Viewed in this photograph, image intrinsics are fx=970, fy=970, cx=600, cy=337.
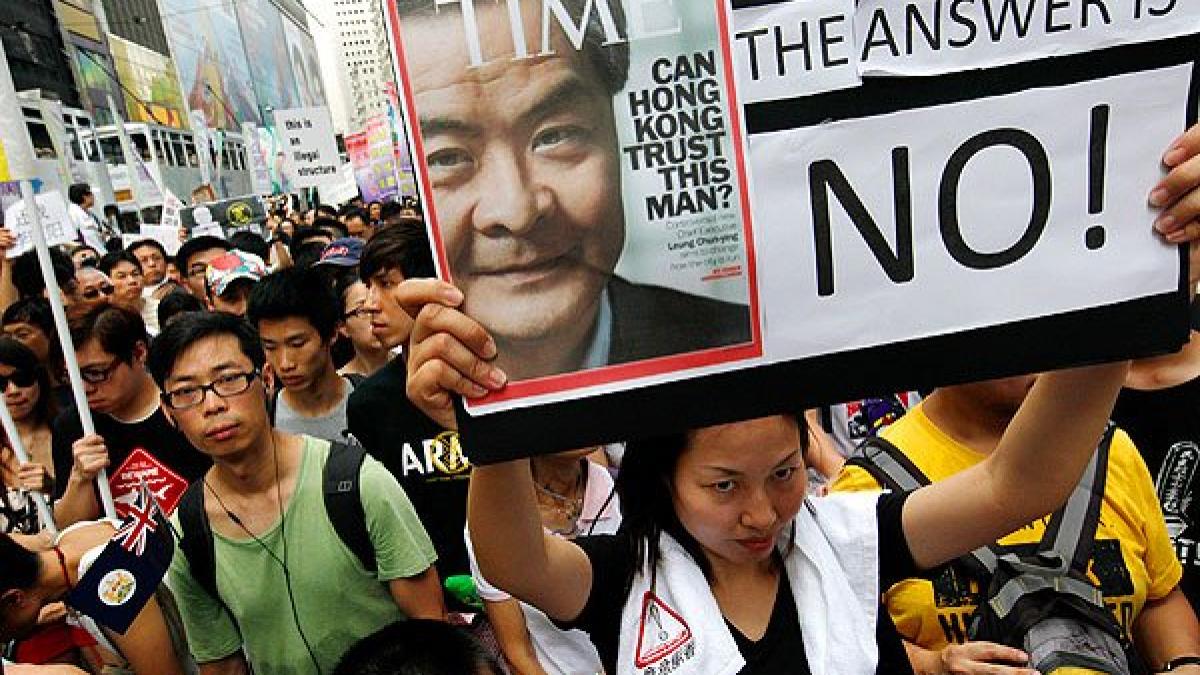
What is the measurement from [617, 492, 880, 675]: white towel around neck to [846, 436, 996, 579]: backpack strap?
1.12 ft

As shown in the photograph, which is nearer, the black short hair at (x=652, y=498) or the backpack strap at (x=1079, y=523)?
the black short hair at (x=652, y=498)

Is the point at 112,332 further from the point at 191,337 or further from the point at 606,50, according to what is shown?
the point at 606,50

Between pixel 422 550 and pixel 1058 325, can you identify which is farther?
pixel 422 550

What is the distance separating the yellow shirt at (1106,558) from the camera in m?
1.81

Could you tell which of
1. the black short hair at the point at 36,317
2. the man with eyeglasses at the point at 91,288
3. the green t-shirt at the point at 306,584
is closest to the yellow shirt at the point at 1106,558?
the green t-shirt at the point at 306,584

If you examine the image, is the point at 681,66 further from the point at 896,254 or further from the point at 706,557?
the point at 706,557

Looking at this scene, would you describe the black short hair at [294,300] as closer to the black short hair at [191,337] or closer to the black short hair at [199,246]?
the black short hair at [191,337]

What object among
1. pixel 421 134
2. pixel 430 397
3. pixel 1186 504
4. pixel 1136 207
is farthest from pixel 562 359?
pixel 1186 504

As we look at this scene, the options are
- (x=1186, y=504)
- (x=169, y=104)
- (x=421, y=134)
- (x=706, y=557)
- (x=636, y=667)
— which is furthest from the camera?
(x=169, y=104)

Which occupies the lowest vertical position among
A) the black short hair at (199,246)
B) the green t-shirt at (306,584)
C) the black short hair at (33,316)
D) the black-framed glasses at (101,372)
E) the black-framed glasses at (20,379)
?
the green t-shirt at (306,584)

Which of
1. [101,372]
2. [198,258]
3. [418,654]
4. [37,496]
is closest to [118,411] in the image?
[101,372]

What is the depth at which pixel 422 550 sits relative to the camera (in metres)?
2.33

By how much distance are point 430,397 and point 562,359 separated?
163 mm

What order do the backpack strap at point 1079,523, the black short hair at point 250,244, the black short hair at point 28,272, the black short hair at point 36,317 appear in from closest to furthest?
the backpack strap at point 1079,523
the black short hair at point 36,317
the black short hair at point 28,272
the black short hair at point 250,244
